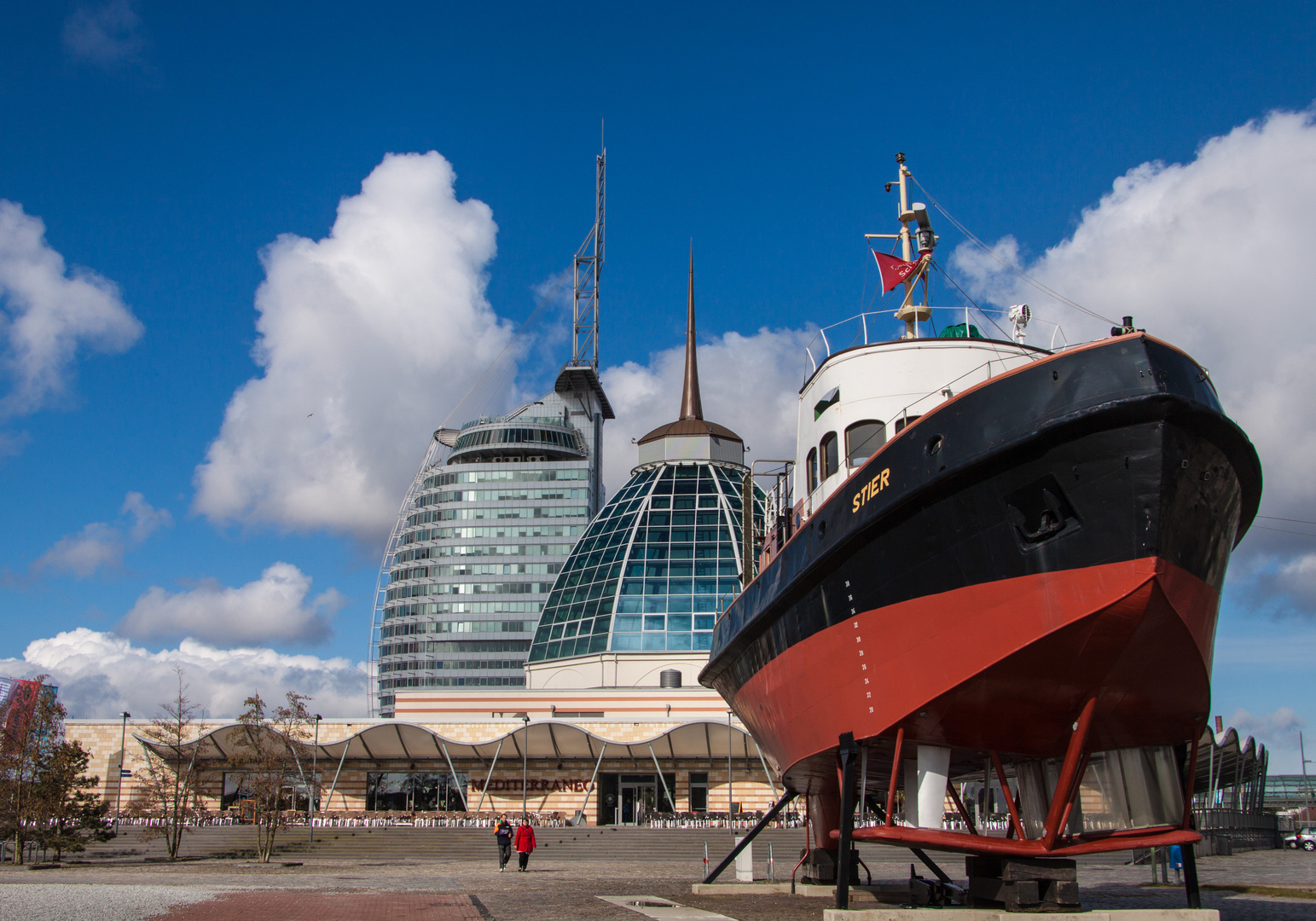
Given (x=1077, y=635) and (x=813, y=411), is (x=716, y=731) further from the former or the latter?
(x=1077, y=635)

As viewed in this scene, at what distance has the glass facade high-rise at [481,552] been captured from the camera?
408ft

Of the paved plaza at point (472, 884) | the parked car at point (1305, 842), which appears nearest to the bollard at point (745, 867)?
the paved plaza at point (472, 884)

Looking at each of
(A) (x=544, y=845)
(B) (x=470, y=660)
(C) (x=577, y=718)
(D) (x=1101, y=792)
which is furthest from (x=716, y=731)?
(B) (x=470, y=660)

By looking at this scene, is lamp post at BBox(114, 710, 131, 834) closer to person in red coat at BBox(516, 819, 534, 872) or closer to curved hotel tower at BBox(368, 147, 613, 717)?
person in red coat at BBox(516, 819, 534, 872)

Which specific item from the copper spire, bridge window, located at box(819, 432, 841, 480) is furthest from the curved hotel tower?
bridge window, located at box(819, 432, 841, 480)

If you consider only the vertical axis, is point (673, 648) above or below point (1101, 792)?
above

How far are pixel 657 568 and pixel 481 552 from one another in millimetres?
63154

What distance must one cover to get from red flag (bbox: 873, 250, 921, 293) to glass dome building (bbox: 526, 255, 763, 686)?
42.2 m

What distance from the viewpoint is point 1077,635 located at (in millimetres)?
11492

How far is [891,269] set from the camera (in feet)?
66.0

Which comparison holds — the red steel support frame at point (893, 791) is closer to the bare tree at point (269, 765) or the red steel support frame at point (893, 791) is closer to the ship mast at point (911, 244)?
the ship mast at point (911, 244)

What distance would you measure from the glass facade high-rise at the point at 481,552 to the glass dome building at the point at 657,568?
48.6 metres

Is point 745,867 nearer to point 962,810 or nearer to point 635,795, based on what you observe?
point 962,810

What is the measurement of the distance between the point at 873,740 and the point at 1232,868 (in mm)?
23977
